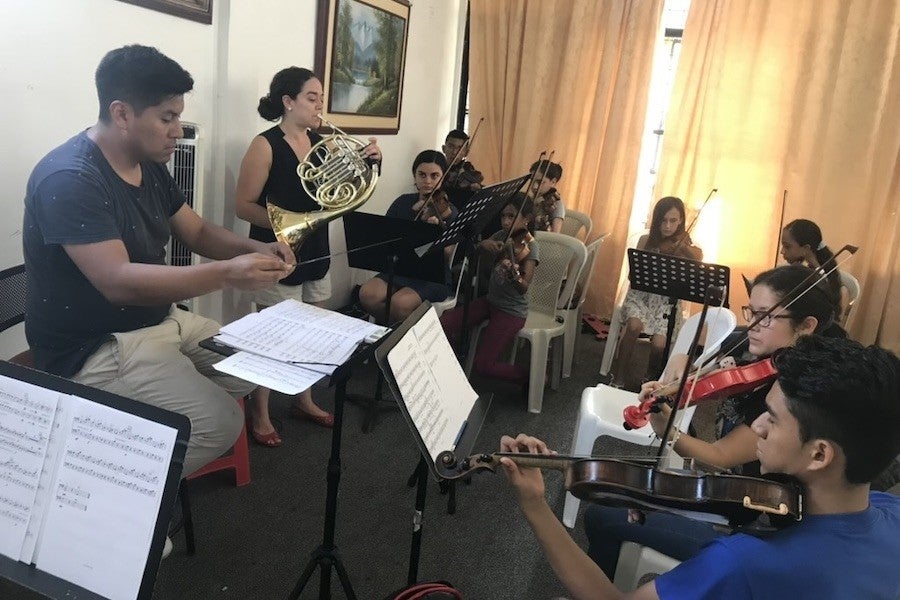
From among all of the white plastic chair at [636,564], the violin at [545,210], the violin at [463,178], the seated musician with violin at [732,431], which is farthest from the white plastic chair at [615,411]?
the violin at [463,178]

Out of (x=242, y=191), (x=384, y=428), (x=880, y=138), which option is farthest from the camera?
(x=880, y=138)

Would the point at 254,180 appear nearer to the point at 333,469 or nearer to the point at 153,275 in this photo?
the point at 153,275

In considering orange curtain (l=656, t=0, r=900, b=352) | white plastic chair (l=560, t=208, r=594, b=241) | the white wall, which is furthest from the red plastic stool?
orange curtain (l=656, t=0, r=900, b=352)

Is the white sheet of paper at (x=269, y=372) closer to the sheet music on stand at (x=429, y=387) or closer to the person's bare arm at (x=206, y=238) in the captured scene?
the sheet music on stand at (x=429, y=387)

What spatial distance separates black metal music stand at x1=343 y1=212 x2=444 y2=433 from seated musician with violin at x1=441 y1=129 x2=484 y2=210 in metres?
1.06

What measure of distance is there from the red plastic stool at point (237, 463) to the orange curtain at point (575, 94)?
9.65ft

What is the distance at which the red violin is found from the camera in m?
1.58

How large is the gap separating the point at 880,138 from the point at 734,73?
89cm

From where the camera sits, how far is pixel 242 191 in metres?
2.37

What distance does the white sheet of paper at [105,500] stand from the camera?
85 cm

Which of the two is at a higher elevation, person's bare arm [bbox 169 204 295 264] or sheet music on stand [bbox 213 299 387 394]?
person's bare arm [bbox 169 204 295 264]

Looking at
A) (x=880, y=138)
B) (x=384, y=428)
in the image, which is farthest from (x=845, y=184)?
(x=384, y=428)

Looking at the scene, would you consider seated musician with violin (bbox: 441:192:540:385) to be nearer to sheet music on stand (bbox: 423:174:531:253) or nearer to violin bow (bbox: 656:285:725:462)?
sheet music on stand (bbox: 423:174:531:253)

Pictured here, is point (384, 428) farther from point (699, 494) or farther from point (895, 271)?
point (895, 271)
